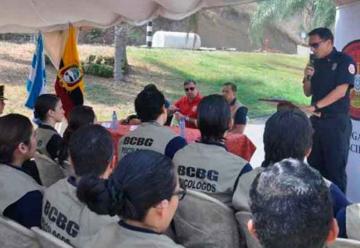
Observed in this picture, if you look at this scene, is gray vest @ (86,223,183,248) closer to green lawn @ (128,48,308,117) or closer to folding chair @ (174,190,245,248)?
folding chair @ (174,190,245,248)

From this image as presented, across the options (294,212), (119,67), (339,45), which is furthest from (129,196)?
(119,67)

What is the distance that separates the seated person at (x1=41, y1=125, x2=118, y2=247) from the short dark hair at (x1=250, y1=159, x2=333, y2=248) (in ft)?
2.78

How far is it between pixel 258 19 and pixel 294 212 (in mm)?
17573

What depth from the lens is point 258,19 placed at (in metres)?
18.1

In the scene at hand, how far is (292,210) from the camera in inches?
42.6

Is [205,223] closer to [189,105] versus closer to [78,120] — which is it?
[78,120]

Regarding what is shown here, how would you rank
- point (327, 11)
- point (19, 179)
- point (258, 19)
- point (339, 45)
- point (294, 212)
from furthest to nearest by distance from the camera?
point (258, 19)
point (327, 11)
point (339, 45)
point (19, 179)
point (294, 212)

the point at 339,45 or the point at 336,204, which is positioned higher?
the point at 339,45

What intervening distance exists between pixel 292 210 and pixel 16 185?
140 centimetres

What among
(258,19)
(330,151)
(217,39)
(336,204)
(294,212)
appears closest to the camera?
(294,212)

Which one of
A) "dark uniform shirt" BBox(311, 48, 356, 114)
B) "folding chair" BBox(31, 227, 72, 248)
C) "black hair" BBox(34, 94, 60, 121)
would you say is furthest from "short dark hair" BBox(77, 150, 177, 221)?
"dark uniform shirt" BBox(311, 48, 356, 114)

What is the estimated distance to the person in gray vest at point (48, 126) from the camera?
345cm

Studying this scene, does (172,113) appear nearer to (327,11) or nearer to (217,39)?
(327,11)

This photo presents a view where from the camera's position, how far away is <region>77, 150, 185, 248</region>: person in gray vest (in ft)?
4.95
